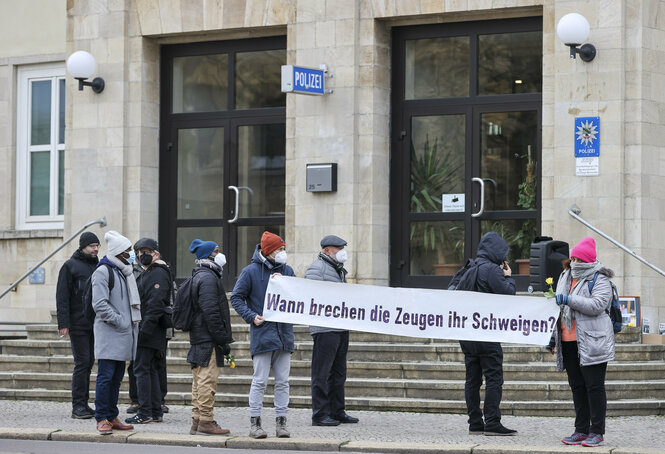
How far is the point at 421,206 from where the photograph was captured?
18156 millimetres

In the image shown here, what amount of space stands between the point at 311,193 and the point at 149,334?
480cm

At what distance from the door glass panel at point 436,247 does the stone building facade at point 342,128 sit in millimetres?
41

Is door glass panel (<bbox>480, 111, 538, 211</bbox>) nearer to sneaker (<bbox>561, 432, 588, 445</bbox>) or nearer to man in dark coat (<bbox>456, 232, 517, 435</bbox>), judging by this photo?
man in dark coat (<bbox>456, 232, 517, 435</bbox>)

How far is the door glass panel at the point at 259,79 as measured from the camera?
19047mm

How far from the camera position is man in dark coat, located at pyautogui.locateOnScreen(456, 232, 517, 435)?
1231 cm

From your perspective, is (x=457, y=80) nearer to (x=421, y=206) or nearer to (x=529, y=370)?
(x=421, y=206)

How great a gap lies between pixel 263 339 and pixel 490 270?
2.24 meters

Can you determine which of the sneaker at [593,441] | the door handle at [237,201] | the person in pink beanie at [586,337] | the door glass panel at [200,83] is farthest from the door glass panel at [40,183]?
the sneaker at [593,441]

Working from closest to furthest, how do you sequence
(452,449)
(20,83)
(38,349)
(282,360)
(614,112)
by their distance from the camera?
(452,449) → (282,360) → (614,112) → (38,349) → (20,83)

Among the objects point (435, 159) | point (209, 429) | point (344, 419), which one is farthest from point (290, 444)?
point (435, 159)

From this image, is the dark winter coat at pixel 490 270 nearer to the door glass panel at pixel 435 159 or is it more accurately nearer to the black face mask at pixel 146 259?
the black face mask at pixel 146 259

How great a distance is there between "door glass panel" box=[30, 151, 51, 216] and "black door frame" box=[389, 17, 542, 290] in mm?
5739

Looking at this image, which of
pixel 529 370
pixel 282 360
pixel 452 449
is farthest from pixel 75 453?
pixel 529 370

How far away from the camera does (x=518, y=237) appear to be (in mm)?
17422
